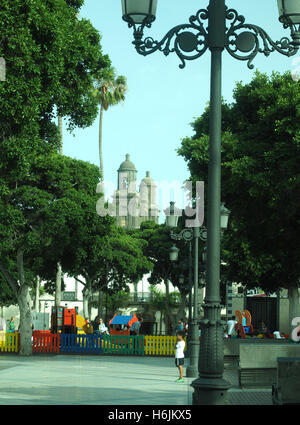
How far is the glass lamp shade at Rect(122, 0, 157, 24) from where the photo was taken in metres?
9.37

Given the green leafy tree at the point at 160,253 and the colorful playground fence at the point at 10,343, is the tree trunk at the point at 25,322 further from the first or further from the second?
the green leafy tree at the point at 160,253

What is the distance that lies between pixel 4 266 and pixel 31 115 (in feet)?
51.5

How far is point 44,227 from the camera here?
29641mm

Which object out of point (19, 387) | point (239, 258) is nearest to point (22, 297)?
point (239, 258)

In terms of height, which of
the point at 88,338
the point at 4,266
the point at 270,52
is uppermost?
the point at 270,52

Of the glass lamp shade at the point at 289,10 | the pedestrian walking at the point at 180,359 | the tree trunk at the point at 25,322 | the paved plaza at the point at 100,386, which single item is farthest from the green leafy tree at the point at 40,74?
the tree trunk at the point at 25,322

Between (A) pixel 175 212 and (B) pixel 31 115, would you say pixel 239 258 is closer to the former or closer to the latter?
(A) pixel 175 212

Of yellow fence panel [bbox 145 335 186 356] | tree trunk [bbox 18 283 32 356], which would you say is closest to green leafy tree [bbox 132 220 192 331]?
yellow fence panel [bbox 145 335 186 356]

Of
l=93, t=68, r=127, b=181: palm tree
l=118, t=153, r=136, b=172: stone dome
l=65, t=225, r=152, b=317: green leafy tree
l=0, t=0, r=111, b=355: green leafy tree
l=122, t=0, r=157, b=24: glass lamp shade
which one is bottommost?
l=65, t=225, r=152, b=317: green leafy tree

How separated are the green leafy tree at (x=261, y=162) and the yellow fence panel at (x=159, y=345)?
5.43 metres

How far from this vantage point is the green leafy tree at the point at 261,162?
25922 mm

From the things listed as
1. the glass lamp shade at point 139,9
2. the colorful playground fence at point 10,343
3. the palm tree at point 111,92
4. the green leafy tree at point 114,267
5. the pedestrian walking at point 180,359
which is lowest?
the colorful playground fence at point 10,343

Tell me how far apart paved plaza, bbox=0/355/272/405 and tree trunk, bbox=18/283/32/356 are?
533 centimetres

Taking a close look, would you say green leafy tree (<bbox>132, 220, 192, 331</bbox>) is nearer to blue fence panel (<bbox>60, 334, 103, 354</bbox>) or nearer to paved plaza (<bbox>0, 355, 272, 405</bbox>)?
blue fence panel (<bbox>60, 334, 103, 354</bbox>)
